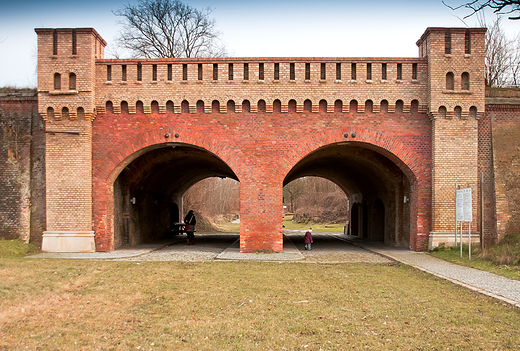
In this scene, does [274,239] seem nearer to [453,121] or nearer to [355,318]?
[453,121]

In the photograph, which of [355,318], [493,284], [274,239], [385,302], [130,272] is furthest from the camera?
[274,239]

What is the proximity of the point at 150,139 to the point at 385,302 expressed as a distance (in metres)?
10.7

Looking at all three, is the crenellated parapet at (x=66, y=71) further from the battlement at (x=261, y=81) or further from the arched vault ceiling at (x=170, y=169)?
the arched vault ceiling at (x=170, y=169)

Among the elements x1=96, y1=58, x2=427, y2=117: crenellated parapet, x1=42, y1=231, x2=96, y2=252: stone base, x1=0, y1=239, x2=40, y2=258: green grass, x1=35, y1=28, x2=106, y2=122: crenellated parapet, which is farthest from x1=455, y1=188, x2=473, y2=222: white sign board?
x1=0, y1=239, x2=40, y2=258: green grass

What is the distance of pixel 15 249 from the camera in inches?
580

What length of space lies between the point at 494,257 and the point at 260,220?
747cm

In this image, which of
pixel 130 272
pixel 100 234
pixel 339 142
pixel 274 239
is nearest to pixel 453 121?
pixel 339 142

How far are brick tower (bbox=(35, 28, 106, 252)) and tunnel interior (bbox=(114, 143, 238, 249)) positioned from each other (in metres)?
1.80

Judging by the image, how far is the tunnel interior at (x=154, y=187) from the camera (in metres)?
18.0

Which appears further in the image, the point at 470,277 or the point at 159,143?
the point at 159,143

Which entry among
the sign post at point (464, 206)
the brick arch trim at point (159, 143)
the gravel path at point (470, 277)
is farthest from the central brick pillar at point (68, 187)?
the sign post at point (464, 206)

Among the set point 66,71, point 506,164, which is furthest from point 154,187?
point 506,164

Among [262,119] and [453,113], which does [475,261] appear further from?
[262,119]

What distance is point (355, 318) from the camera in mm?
6848
